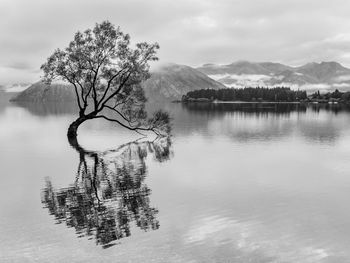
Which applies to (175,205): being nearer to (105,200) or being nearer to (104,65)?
(105,200)

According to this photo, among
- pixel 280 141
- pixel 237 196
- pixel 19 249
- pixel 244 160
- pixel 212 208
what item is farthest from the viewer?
pixel 280 141

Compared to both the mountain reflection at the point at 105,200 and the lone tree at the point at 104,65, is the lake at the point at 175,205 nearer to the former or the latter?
the mountain reflection at the point at 105,200

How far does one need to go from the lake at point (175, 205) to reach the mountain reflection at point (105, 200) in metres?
0.09

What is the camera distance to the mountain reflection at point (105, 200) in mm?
25939

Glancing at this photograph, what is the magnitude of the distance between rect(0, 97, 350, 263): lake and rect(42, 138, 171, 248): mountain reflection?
9 cm

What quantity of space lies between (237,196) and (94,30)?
5226 cm

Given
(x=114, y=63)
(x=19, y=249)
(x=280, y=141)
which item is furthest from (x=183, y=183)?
(x=114, y=63)

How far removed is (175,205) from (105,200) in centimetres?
616

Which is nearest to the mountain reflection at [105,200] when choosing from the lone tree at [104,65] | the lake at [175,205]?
the lake at [175,205]

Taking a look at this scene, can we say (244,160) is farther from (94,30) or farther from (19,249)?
(94,30)

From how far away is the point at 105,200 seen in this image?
106 ft

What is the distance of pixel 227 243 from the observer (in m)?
23.3

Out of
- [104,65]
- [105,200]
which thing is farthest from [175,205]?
[104,65]

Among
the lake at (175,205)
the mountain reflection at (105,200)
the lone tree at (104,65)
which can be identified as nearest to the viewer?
the lake at (175,205)
